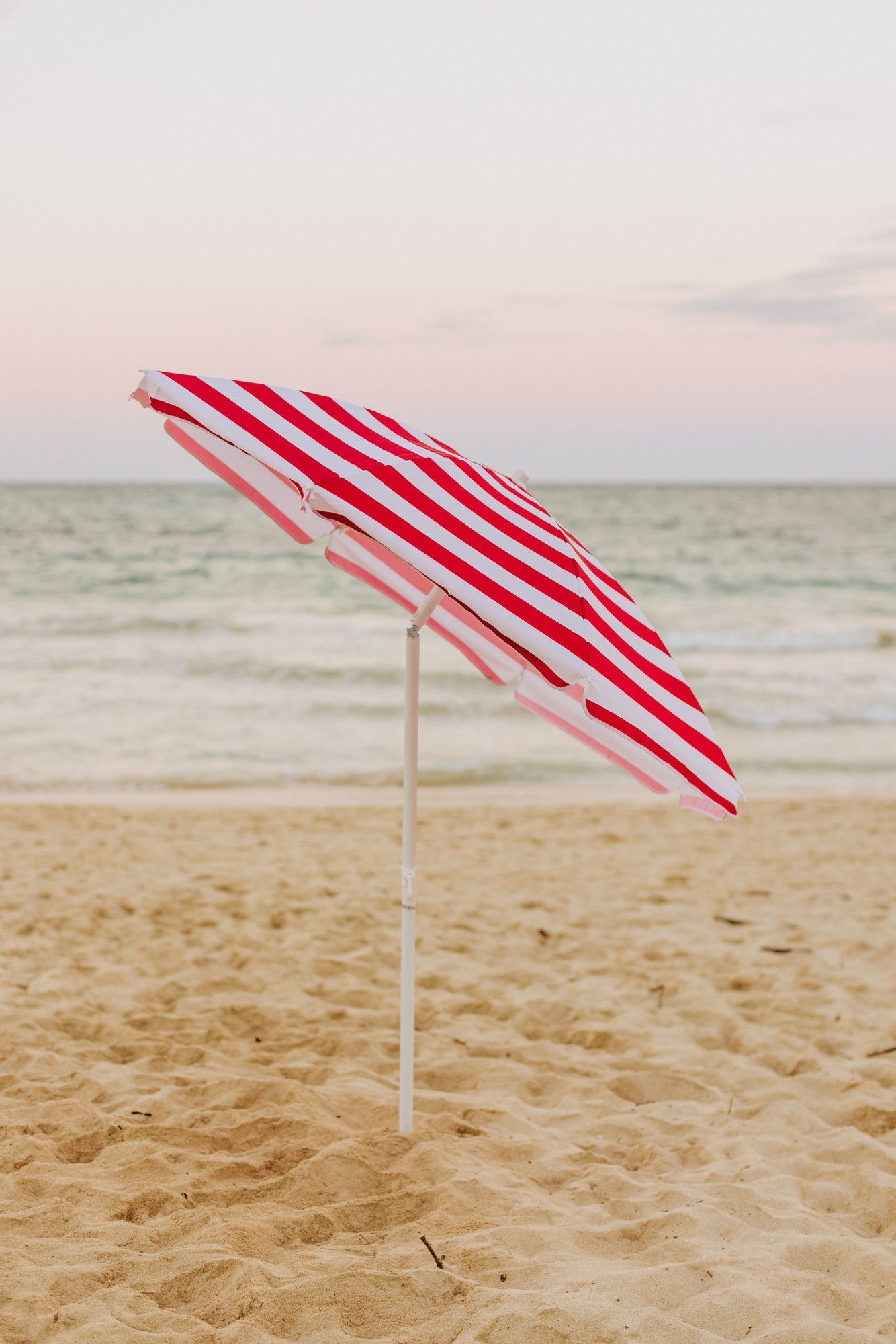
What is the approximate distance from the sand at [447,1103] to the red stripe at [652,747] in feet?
3.82

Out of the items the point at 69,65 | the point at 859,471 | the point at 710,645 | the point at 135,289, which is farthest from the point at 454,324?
the point at 859,471

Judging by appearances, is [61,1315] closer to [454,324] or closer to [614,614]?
[614,614]

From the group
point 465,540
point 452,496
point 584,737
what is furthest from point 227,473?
point 584,737

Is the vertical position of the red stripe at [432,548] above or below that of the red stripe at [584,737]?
above

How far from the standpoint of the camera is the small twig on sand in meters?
2.38

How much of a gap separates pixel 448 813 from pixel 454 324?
19951 mm

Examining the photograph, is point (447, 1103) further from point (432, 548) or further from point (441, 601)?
point (432, 548)

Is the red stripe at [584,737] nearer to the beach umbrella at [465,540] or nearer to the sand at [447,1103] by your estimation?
the beach umbrella at [465,540]

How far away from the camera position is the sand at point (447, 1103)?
2270 mm

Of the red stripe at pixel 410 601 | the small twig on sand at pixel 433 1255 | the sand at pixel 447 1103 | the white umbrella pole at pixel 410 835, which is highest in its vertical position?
the red stripe at pixel 410 601

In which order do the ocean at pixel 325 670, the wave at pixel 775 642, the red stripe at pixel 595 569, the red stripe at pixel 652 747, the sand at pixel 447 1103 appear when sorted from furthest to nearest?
1. the wave at pixel 775 642
2. the ocean at pixel 325 670
3. the red stripe at pixel 595 569
4. the sand at pixel 447 1103
5. the red stripe at pixel 652 747

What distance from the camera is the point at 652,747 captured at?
6.81ft

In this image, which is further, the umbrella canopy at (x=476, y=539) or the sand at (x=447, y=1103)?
the sand at (x=447, y=1103)

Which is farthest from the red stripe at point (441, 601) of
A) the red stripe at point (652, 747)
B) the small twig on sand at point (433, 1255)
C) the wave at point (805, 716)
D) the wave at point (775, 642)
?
the wave at point (775, 642)
